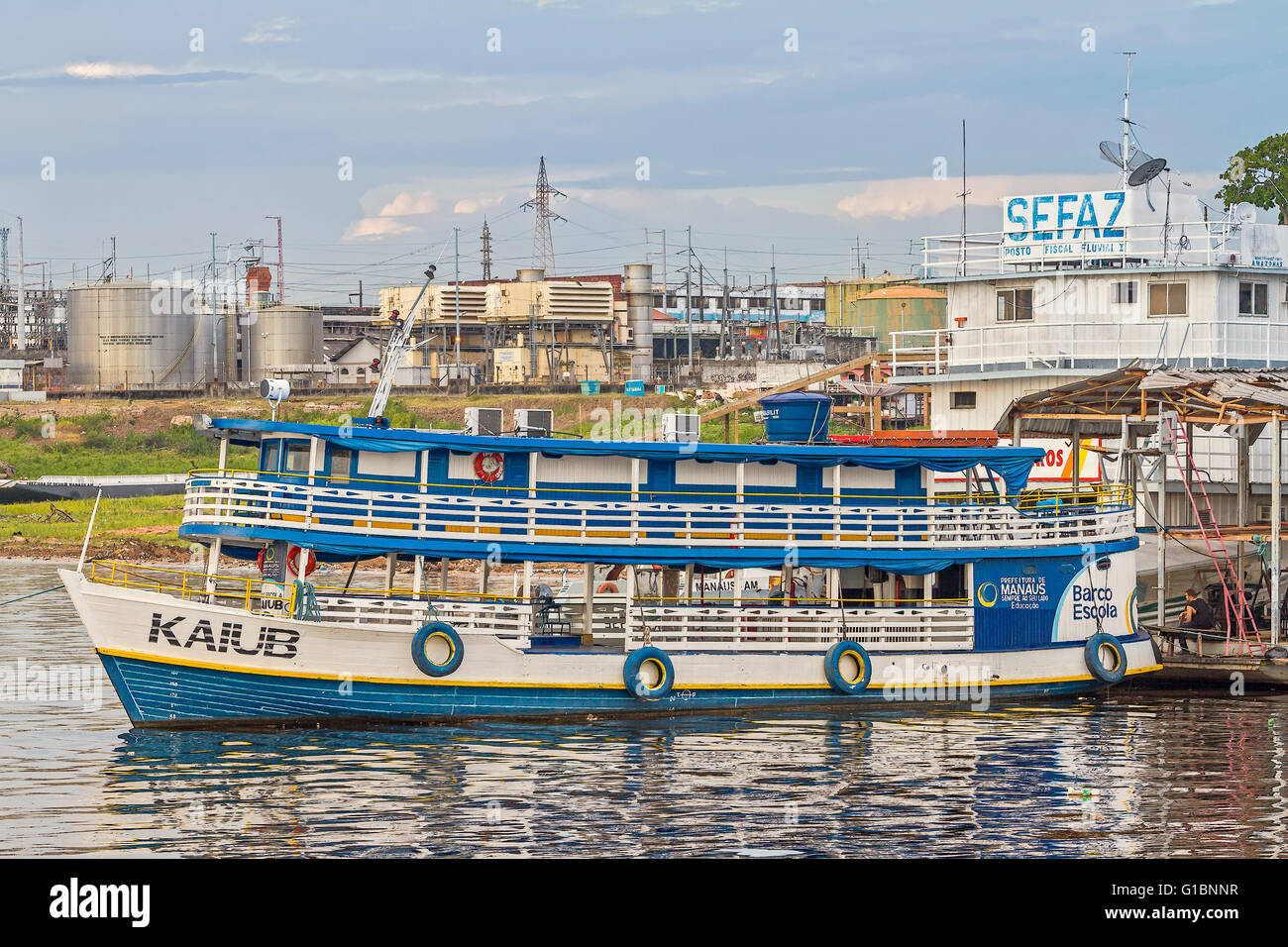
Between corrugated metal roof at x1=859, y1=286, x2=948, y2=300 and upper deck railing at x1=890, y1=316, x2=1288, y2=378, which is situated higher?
corrugated metal roof at x1=859, y1=286, x2=948, y2=300

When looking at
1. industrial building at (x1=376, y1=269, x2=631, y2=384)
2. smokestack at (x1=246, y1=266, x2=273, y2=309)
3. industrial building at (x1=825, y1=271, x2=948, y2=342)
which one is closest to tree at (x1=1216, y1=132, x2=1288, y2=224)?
industrial building at (x1=825, y1=271, x2=948, y2=342)

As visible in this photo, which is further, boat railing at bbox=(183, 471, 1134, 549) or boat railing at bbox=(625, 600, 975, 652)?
boat railing at bbox=(625, 600, 975, 652)

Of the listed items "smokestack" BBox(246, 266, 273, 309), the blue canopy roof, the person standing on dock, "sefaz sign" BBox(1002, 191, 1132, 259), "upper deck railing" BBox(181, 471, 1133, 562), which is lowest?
the person standing on dock

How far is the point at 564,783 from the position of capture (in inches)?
825

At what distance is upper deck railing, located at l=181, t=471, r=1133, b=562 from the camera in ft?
80.1

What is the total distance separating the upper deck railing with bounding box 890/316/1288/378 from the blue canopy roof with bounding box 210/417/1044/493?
11677 mm

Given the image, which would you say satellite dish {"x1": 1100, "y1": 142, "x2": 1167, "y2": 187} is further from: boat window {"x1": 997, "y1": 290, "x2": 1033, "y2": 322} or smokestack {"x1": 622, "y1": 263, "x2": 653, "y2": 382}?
smokestack {"x1": 622, "y1": 263, "x2": 653, "y2": 382}

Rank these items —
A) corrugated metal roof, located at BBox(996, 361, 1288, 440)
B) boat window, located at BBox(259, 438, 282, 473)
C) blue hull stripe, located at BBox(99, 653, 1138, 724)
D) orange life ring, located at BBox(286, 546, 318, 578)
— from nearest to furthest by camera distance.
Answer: blue hull stripe, located at BBox(99, 653, 1138, 724)
orange life ring, located at BBox(286, 546, 318, 578)
boat window, located at BBox(259, 438, 282, 473)
corrugated metal roof, located at BBox(996, 361, 1288, 440)

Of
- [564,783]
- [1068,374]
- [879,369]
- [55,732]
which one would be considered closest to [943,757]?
[564,783]

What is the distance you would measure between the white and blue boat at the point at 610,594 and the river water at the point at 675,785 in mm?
713

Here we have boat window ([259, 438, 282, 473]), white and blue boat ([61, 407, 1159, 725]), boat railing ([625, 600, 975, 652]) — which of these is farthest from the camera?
boat railing ([625, 600, 975, 652])

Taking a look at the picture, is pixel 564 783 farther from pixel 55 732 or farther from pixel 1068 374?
pixel 1068 374

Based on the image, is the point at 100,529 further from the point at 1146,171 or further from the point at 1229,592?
the point at 1229,592

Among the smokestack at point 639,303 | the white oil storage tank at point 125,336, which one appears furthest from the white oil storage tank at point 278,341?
the smokestack at point 639,303
